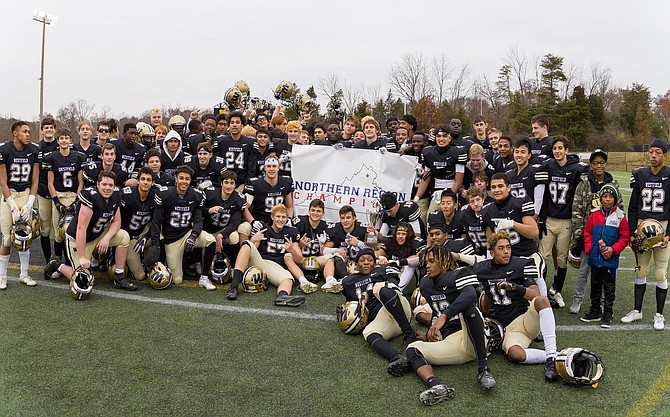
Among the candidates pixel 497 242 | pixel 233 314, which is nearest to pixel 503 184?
pixel 497 242

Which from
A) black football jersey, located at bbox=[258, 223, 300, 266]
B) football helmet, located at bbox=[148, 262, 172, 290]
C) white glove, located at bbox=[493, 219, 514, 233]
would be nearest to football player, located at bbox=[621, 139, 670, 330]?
white glove, located at bbox=[493, 219, 514, 233]

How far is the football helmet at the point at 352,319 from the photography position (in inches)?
205

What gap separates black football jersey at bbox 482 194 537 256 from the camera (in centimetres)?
562

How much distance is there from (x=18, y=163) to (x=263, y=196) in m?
3.00

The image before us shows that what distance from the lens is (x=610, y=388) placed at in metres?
4.15

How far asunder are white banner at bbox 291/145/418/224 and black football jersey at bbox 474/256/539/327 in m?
3.22

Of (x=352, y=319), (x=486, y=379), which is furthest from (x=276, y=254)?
(x=486, y=379)

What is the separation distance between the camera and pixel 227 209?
7250 mm

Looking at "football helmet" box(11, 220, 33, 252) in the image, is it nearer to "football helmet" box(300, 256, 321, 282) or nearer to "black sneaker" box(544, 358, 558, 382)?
"football helmet" box(300, 256, 321, 282)

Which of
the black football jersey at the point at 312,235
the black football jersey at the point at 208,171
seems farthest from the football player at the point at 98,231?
the black football jersey at the point at 312,235

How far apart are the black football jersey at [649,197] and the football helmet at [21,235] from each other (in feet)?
21.8

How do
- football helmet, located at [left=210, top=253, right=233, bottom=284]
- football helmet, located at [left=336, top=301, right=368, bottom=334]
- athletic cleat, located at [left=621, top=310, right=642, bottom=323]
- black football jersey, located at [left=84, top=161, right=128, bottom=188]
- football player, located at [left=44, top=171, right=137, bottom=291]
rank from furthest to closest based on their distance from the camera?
1. black football jersey, located at [left=84, top=161, right=128, bottom=188]
2. football helmet, located at [left=210, top=253, right=233, bottom=284]
3. football player, located at [left=44, top=171, right=137, bottom=291]
4. athletic cleat, located at [left=621, top=310, right=642, bottom=323]
5. football helmet, located at [left=336, top=301, right=368, bottom=334]

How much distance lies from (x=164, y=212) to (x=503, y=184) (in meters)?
4.04

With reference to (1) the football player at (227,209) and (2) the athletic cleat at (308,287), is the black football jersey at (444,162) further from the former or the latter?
(1) the football player at (227,209)
